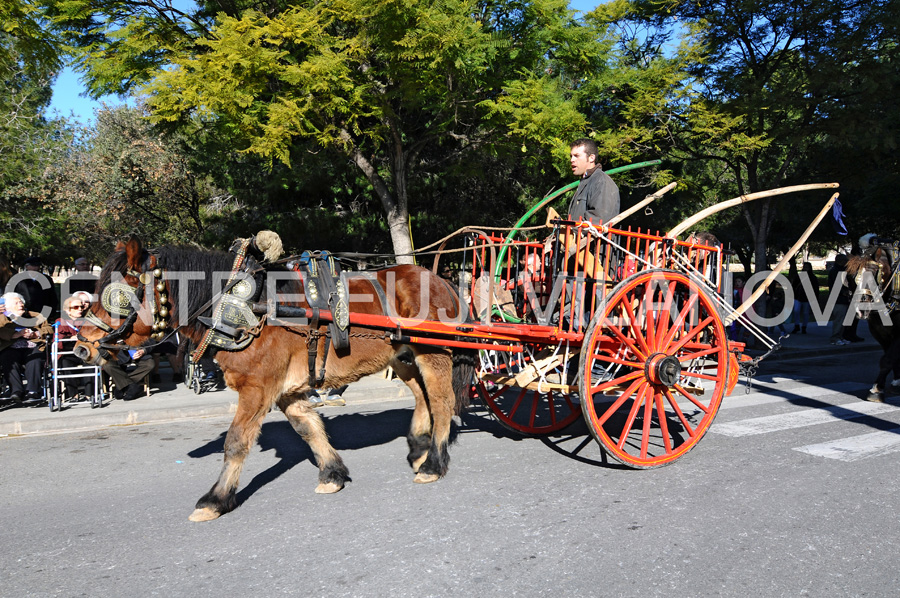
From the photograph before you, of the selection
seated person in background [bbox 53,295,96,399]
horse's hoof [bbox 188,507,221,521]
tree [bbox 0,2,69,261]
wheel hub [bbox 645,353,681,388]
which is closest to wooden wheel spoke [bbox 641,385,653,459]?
wheel hub [bbox 645,353,681,388]

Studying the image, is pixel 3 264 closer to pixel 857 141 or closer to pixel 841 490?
pixel 841 490

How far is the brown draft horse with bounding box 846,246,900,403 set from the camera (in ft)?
26.0

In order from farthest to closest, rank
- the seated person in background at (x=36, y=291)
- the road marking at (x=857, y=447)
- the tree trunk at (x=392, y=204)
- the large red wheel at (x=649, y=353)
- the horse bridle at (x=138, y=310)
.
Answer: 1. the tree trunk at (x=392, y=204)
2. the seated person in background at (x=36, y=291)
3. the road marking at (x=857, y=447)
4. the large red wheel at (x=649, y=353)
5. the horse bridle at (x=138, y=310)

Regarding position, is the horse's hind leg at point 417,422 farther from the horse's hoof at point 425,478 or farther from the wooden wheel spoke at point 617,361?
the wooden wheel spoke at point 617,361

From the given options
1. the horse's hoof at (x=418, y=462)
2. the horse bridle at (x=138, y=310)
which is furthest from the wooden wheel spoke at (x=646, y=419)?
the horse bridle at (x=138, y=310)

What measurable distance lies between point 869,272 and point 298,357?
22.7ft

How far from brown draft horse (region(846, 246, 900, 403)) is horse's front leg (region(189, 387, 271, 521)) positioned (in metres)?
7.14

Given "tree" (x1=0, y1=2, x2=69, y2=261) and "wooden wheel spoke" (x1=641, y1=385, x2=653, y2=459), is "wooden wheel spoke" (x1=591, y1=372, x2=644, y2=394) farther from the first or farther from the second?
"tree" (x1=0, y1=2, x2=69, y2=261)

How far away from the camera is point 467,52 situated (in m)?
8.81

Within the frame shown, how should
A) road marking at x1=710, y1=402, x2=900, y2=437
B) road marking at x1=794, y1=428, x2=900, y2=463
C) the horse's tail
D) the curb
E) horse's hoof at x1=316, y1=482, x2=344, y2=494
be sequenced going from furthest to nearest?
the curb → road marking at x1=710, y1=402, x2=900, y2=437 → road marking at x1=794, y1=428, x2=900, y2=463 → the horse's tail → horse's hoof at x1=316, y1=482, x2=344, y2=494

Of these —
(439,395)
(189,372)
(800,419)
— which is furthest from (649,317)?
(189,372)

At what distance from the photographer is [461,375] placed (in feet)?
18.2

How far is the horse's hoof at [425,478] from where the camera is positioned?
5031 millimetres

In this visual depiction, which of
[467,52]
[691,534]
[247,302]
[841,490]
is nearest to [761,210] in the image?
[467,52]
